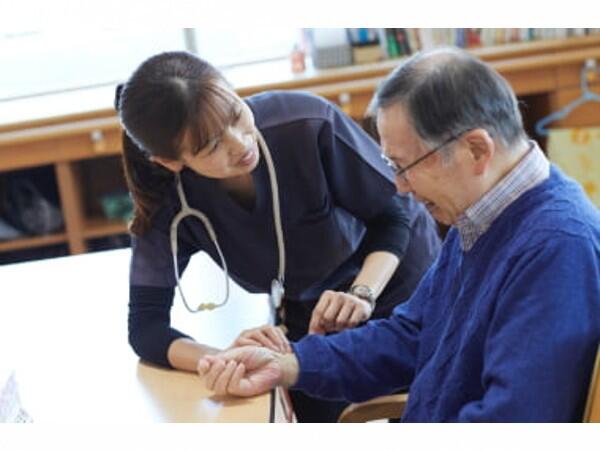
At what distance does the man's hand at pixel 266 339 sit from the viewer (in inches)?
57.1

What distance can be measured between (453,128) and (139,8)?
67 centimetres

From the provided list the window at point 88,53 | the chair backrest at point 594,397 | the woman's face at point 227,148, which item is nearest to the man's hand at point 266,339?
the woman's face at point 227,148

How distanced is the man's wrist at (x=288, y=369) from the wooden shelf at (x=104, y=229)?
2249 mm

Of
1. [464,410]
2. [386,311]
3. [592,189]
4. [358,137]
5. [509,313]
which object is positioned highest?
[358,137]

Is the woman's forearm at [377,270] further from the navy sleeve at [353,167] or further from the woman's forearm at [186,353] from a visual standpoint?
the woman's forearm at [186,353]

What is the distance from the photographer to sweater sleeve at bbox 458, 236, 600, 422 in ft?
3.35

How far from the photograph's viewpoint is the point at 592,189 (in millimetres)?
3338

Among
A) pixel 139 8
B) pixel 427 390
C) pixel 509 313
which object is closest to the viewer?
pixel 509 313

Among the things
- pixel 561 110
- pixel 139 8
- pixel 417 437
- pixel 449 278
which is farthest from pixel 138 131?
pixel 561 110

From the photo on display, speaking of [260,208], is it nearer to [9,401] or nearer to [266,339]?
[266,339]

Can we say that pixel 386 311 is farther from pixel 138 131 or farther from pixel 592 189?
pixel 592 189

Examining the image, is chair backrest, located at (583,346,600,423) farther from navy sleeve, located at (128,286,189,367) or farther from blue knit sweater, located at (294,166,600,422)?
navy sleeve, located at (128,286,189,367)

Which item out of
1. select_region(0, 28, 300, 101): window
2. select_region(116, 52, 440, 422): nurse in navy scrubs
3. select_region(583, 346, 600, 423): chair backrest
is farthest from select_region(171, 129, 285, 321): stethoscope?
select_region(0, 28, 300, 101): window

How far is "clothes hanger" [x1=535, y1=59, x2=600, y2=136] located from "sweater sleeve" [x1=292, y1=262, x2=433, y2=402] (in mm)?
2096
